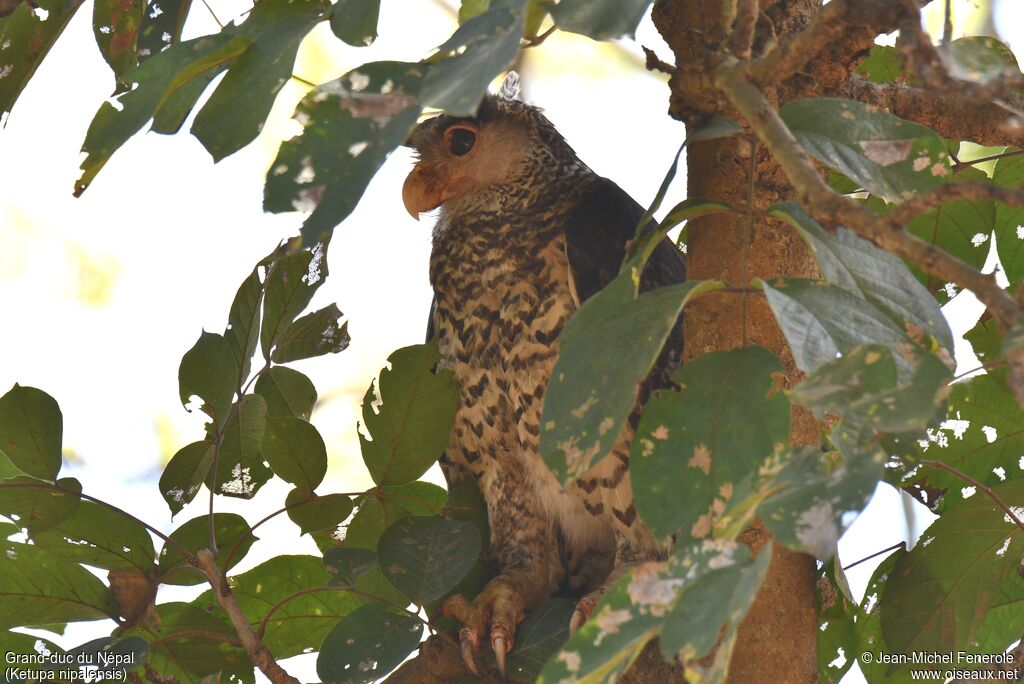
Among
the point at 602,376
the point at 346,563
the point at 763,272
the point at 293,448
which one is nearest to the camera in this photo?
the point at 602,376

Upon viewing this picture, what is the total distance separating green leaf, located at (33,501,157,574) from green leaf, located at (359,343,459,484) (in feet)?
1.31

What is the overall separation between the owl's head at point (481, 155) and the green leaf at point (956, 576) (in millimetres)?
1307

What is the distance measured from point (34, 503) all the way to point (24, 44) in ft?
2.26

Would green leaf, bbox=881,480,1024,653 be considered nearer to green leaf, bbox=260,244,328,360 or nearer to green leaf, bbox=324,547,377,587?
green leaf, bbox=324,547,377,587

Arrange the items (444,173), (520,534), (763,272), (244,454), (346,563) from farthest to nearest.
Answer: (444,173), (520,534), (244,454), (346,563), (763,272)

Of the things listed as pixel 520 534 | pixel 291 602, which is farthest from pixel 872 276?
pixel 520 534

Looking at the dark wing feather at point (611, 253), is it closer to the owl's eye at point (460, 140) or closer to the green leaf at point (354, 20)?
the owl's eye at point (460, 140)

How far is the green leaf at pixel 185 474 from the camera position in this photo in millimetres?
1846

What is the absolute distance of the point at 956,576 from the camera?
165 centimetres

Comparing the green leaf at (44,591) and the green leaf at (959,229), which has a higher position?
the green leaf at (959,229)

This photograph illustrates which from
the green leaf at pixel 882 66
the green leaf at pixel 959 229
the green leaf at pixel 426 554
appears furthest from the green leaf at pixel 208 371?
the green leaf at pixel 882 66

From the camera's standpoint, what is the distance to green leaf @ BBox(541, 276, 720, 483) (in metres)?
0.99

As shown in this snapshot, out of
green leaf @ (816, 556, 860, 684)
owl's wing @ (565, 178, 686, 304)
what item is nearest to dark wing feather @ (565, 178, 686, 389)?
owl's wing @ (565, 178, 686, 304)

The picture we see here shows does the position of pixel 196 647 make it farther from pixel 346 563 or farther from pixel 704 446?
pixel 704 446
